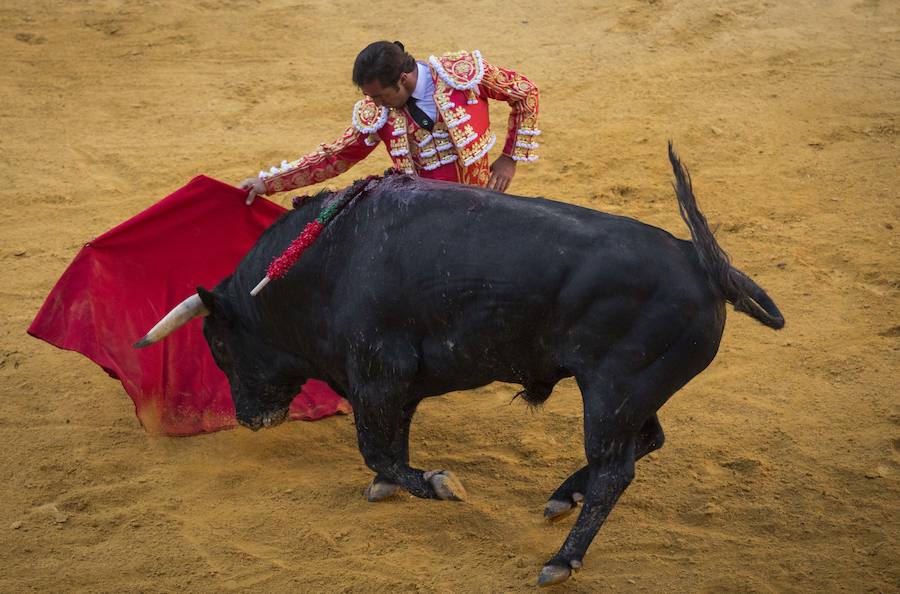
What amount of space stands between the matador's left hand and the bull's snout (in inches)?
53.8

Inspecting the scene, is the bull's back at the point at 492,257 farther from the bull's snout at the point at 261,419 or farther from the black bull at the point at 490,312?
the bull's snout at the point at 261,419

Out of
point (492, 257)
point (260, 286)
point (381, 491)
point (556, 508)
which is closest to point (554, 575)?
point (556, 508)

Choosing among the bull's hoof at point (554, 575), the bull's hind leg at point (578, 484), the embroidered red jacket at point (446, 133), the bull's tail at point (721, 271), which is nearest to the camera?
the bull's tail at point (721, 271)

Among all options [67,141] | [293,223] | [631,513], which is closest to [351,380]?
[293,223]

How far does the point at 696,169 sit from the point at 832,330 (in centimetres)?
212

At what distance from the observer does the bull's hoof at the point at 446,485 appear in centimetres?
409

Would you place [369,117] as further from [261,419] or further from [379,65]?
[261,419]

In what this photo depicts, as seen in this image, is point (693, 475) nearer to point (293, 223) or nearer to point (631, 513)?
point (631, 513)

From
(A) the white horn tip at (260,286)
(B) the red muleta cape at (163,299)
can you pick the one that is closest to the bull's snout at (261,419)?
(B) the red muleta cape at (163,299)

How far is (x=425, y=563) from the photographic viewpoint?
398cm

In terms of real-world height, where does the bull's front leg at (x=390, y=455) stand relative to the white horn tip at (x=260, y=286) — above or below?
below

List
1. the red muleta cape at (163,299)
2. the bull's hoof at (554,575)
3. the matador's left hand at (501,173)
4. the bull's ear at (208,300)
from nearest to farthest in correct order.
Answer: the bull's hoof at (554,575)
the bull's ear at (208,300)
the matador's left hand at (501,173)
the red muleta cape at (163,299)

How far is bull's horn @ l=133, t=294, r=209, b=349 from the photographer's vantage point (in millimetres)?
4262

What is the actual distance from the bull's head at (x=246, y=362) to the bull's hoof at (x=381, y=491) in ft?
1.89
